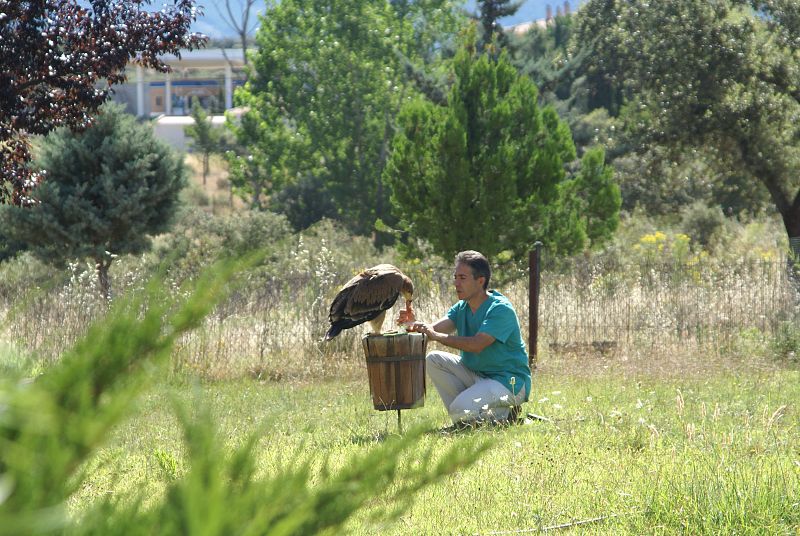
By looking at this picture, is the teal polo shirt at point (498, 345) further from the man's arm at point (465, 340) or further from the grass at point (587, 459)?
the grass at point (587, 459)

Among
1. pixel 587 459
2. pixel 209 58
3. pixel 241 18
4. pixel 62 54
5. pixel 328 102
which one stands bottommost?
pixel 587 459

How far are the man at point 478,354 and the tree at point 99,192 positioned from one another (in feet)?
42.1

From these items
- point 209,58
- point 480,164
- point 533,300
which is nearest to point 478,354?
point 533,300

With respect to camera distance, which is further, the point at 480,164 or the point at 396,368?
the point at 480,164

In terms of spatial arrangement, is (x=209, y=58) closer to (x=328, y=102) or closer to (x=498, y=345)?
(x=328, y=102)

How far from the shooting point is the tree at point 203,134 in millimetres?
50031

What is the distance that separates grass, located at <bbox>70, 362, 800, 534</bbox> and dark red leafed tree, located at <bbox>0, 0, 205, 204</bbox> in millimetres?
2780

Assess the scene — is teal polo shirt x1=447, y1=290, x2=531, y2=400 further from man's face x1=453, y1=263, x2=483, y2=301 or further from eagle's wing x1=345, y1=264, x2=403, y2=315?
eagle's wing x1=345, y1=264, x2=403, y2=315

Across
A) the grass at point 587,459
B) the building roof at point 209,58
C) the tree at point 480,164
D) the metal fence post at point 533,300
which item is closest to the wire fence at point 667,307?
the metal fence post at point 533,300

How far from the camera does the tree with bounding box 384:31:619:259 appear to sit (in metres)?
18.4

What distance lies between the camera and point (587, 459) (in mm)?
5895

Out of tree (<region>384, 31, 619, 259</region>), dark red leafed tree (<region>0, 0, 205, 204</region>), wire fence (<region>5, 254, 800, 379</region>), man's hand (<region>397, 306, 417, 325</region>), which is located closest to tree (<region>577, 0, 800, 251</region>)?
tree (<region>384, 31, 619, 259</region>)

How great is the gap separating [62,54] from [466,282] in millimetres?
4241

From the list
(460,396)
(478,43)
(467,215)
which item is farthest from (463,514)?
(478,43)
